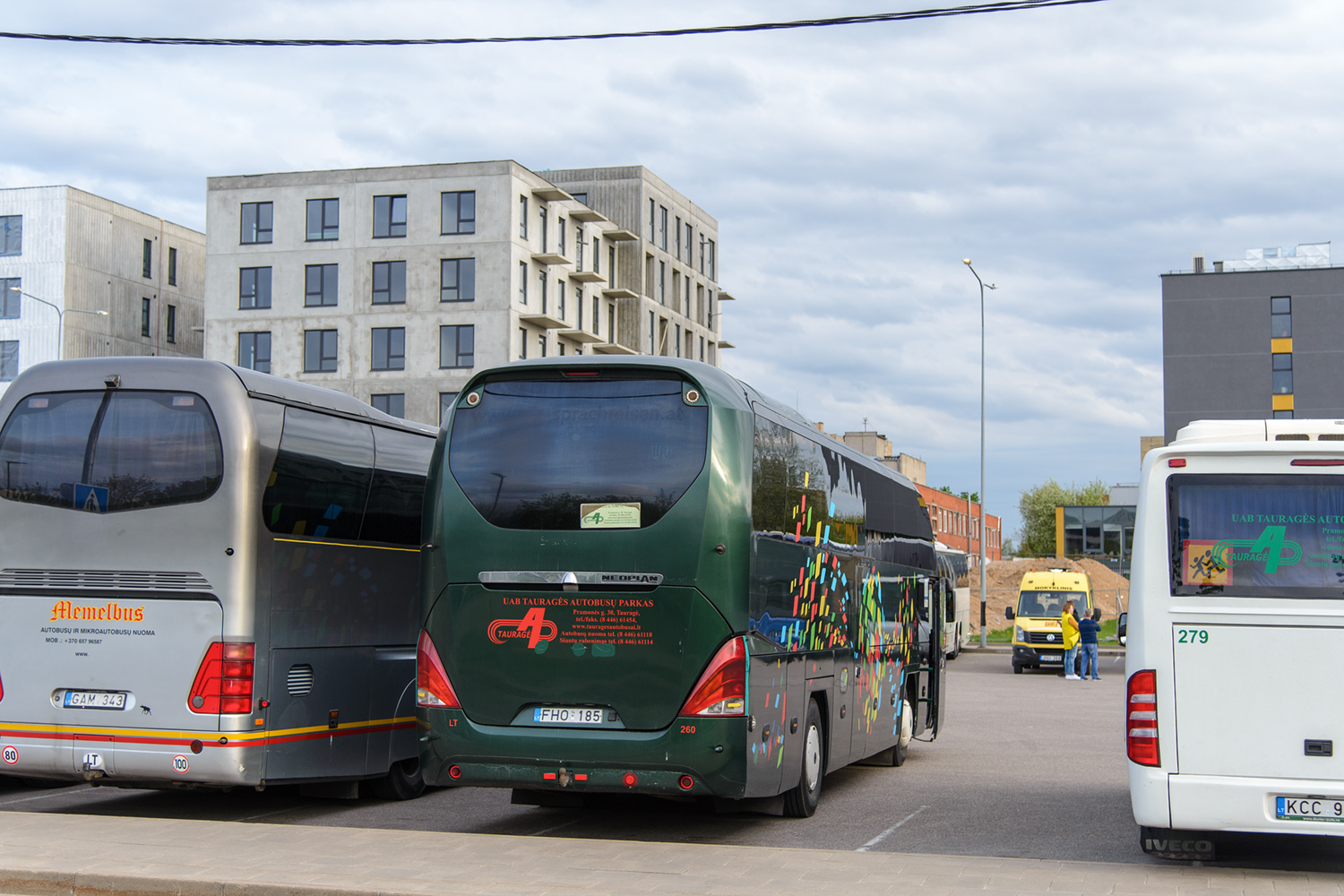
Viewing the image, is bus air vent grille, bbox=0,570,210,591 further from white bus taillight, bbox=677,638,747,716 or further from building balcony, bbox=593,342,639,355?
building balcony, bbox=593,342,639,355

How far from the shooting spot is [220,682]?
32.9 feet

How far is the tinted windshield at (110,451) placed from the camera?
10.1 meters

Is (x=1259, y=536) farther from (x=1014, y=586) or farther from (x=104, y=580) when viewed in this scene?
(x=1014, y=586)

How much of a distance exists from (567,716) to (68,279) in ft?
213

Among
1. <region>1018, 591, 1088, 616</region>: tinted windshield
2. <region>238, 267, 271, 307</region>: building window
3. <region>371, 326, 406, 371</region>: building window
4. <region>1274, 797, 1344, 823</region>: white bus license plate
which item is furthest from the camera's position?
<region>238, 267, 271, 307</region>: building window

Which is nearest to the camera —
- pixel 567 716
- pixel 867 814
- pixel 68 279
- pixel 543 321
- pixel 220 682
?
pixel 567 716

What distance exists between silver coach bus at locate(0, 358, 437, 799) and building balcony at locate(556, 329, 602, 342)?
55874 mm

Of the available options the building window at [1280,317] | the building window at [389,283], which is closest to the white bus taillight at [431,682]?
the building window at [389,283]

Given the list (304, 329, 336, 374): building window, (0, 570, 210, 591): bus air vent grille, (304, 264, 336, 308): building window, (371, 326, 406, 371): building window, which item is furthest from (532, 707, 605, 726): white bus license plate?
(304, 264, 336, 308): building window

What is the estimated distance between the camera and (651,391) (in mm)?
9508

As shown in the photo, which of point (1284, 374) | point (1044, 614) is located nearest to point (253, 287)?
point (1044, 614)

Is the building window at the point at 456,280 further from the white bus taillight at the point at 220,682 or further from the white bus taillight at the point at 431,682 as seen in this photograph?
the white bus taillight at the point at 431,682

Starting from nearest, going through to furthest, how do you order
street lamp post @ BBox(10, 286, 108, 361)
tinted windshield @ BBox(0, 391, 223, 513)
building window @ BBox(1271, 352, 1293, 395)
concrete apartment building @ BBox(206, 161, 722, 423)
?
tinted windshield @ BBox(0, 391, 223, 513) → concrete apartment building @ BBox(206, 161, 722, 423) → street lamp post @ BBox(10, 286, 108, 361) → building window @ BBox(1271, 352, 1293, 395)

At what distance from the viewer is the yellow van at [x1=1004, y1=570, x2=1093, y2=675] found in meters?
36.5
